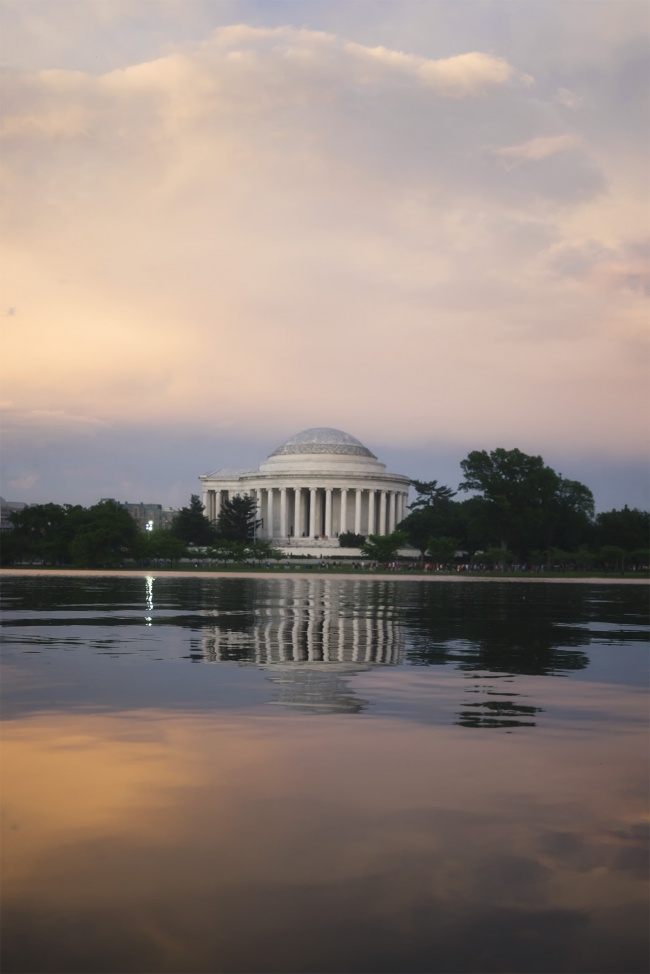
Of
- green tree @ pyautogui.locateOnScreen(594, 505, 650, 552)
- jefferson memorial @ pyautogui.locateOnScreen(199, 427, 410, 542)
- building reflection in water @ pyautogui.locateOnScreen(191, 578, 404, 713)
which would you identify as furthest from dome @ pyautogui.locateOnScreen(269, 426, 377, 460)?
building reflection in water @ pyautogui.locateOnScreen(191, 578, 404, 713)

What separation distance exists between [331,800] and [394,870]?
1744mm

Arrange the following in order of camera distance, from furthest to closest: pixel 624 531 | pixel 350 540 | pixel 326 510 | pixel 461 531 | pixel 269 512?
pixel 269 512, pixel 326 510, pixel 350 540, pixel 461 531, pixel 624 531

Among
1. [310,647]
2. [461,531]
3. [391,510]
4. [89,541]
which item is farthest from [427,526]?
[310,647]

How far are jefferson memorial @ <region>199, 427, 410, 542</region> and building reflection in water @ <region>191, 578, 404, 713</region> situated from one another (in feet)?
365

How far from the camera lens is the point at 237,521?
13325 cm

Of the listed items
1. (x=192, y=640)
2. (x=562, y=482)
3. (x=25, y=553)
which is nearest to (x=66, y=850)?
(x=192, y=640)

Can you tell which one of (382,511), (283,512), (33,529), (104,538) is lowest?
(104,538)

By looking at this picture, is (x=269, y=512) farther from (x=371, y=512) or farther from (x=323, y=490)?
(x=371, y=512)

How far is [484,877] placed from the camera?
6.41m

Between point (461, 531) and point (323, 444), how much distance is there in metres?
35.3

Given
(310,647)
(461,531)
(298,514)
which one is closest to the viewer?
(310,647)

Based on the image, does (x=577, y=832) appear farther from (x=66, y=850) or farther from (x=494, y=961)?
(x=66, y=850)

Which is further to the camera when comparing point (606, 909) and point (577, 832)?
point (577, 832)

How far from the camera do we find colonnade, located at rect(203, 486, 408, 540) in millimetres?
147125
